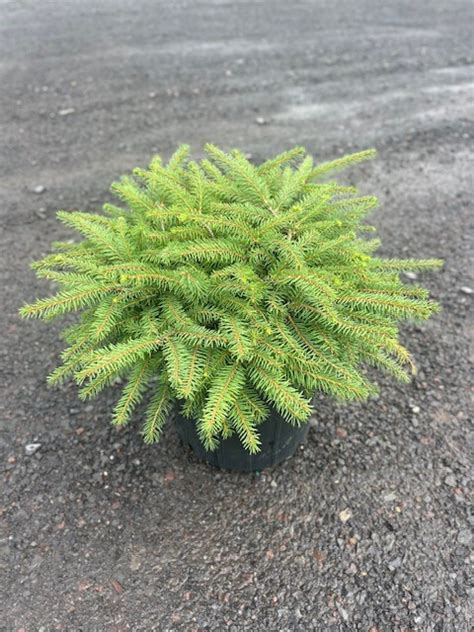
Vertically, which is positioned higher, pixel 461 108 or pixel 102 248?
pixel 102 248

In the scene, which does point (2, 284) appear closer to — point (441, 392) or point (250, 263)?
point (250, 263)

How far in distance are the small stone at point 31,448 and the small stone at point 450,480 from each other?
6.68 ft

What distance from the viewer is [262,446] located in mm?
2285

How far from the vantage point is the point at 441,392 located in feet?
9.41

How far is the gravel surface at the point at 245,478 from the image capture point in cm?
203

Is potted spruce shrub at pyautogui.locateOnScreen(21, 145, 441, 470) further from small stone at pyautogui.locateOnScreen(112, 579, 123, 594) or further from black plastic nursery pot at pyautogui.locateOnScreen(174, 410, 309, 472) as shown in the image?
small stone at pyautogui.locateOnScreen(112, 579, 123, 594)

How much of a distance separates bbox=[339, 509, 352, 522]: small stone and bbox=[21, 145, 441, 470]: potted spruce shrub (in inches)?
23.0

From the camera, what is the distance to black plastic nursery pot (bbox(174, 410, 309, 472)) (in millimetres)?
2230

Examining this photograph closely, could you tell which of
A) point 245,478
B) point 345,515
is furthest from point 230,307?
point 345,515

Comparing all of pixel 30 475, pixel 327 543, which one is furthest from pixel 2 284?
pixel 327 543

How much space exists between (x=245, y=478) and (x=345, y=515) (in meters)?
0.49

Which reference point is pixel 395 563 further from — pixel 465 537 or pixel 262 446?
pixel 262 446

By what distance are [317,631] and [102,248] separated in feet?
5.60

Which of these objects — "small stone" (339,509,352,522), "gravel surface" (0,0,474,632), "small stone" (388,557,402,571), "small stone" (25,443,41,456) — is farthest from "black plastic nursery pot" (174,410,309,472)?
"small stone" (25,443,41,456)
